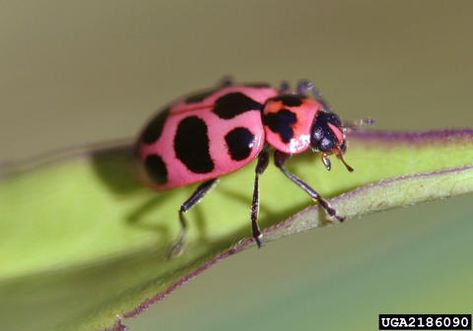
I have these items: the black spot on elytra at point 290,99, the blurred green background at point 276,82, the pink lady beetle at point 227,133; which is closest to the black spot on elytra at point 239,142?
the pink lady beetle at point 227,133

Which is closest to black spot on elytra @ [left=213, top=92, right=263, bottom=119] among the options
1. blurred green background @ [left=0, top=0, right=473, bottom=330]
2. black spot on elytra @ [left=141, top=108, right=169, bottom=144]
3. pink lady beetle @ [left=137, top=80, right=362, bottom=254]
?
pink lady beetle @ [left=137, top=80, right=362, bottom=254]

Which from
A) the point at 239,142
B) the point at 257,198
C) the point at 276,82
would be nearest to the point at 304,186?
the point at 257,198

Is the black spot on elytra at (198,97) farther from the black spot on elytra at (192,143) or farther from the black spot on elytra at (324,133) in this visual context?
the black spot on elytra at (324,133)

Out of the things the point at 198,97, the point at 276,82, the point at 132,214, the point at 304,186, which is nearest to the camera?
the point at 304,186

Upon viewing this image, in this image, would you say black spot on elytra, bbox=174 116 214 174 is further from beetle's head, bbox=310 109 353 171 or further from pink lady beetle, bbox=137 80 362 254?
beetle's head, bbox=310 109 353 171

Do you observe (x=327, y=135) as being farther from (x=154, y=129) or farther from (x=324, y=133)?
(x=154, y=129)
